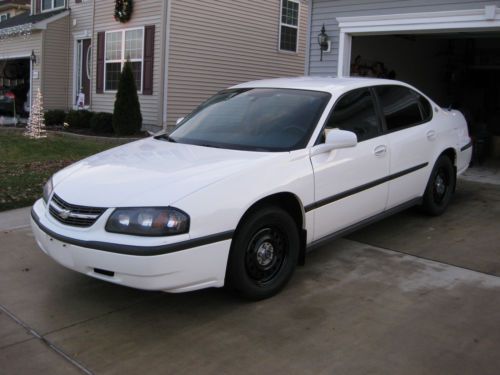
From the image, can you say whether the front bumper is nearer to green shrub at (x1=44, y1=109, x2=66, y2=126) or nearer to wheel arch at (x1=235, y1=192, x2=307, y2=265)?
wheel arch at (x1=235, y1=192, x2=307, y2=265)

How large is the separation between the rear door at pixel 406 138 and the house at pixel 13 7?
31175 millimetres

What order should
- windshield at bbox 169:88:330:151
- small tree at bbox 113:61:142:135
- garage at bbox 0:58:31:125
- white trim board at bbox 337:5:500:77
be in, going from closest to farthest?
windshield at bbox 169:88:330:151 → white trim board at bbox 337:5:500:77 → small tree at bbox 113:61:142:135 → garage at bbox 0:58:31:125

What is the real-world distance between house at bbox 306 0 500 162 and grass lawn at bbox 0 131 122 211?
503 centimetres

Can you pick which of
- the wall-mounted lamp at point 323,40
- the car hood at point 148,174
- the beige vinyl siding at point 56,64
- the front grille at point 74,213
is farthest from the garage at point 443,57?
the beige vinyl siding at point 56,64

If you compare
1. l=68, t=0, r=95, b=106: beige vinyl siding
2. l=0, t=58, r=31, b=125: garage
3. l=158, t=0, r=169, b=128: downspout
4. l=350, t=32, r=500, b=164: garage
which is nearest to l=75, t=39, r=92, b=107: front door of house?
l=68, t=0, r=95, b=106: beige vinyl siding

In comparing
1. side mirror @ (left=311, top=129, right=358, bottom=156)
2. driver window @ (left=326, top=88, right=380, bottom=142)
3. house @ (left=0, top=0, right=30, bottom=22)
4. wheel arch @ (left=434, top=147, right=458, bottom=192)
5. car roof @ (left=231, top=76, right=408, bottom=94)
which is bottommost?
wheel arch @ (left=434, top=147, right=458, bottom=192)

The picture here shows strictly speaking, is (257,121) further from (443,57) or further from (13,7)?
(13,7)

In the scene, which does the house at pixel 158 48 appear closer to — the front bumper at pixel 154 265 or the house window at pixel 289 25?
the house window at pixel 289 25

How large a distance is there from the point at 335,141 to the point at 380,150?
33.6 inches

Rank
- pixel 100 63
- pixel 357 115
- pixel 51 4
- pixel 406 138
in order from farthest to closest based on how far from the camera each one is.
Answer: pixel 51 4
pixel 100 63
pixel 406 138
pixel 357 115

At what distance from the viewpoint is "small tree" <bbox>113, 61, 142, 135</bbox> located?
1387 cm

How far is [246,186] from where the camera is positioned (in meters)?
3.89

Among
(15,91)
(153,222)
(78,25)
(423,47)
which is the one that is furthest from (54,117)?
(153,222)

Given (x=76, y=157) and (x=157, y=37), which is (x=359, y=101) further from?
(x=157, y=37)
